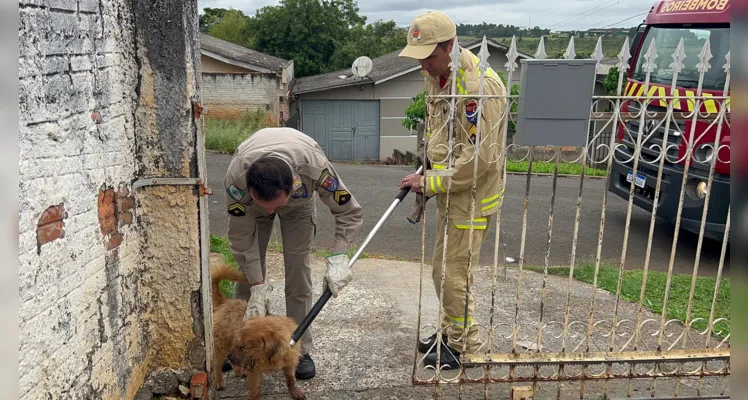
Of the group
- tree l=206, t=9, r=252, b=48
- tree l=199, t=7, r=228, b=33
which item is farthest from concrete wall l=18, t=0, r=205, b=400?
tree l=199, t=7, r=228, b=33

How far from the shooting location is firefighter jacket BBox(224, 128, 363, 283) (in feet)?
11.2

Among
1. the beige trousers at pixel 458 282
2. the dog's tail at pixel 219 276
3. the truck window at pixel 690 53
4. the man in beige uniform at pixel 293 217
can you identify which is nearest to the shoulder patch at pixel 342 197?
the man in beige uniform at pixel 293 217

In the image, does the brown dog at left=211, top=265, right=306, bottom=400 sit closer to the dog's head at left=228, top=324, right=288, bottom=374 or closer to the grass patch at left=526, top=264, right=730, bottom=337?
the dog's head at left=228, top=324, right=288, bottom=374

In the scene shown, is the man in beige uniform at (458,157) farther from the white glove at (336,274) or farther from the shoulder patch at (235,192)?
the shoulder patch at (235,192)

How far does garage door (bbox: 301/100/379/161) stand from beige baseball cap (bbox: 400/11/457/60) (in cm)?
1913

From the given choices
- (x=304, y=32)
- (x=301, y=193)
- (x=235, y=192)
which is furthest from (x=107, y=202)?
(x=304, y=32)

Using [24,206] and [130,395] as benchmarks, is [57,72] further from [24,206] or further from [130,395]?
[130,395]

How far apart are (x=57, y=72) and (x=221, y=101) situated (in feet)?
64.1

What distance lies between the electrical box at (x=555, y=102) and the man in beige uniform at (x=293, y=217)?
1216 mm

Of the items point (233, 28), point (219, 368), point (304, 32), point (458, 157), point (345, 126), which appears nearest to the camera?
point (458, 157)

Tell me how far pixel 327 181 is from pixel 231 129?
15.8 metres

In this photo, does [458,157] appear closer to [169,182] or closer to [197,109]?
[197,109]

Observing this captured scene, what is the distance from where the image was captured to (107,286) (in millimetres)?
2652

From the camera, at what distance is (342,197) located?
360 cm
